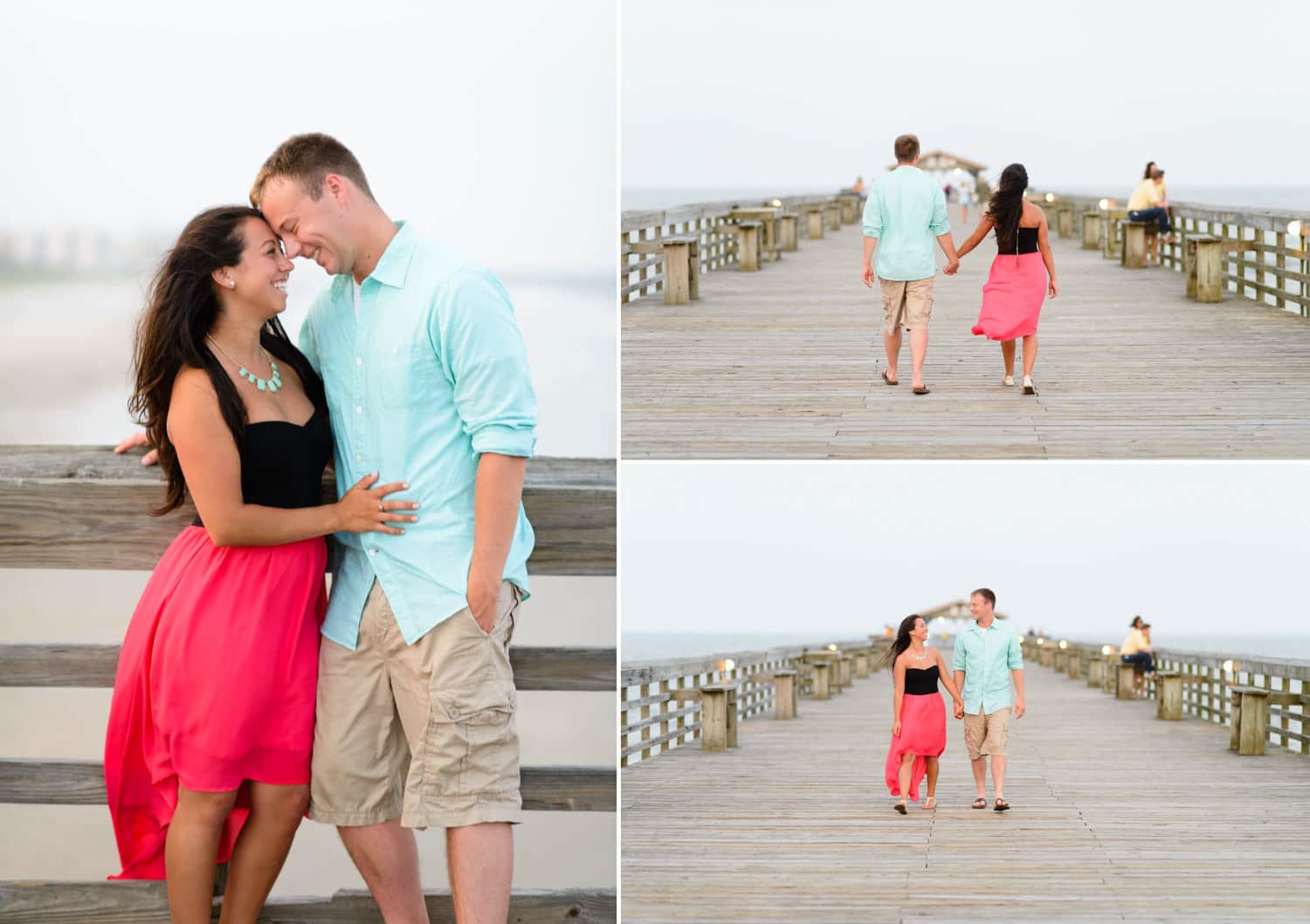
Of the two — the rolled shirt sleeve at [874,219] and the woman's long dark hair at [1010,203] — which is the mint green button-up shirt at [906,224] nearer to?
the rolled shirt sleeve at [874,219]

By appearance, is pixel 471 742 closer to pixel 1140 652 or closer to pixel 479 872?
pixel 479 872

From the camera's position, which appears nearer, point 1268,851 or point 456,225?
point 1268,851

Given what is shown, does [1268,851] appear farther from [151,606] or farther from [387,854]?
[151,606]

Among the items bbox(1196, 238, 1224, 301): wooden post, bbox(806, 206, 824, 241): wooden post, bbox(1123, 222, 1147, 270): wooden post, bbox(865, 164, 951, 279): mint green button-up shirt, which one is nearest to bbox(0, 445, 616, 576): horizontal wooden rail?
bbox(865, 164, 951, 279): mint green button-up shirt

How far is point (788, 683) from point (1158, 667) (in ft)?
13.6

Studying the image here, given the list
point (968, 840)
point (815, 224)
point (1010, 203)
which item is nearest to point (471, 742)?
point (968, 840)

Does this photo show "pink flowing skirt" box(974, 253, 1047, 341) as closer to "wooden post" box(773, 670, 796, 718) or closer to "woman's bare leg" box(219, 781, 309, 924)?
"woman's bare leg" box(219, 781, 309, 924)

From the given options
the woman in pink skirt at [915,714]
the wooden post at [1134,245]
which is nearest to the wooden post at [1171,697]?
the wooden post at [1134,245]

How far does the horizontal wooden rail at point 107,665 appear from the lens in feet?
10.5

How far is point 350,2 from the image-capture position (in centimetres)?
1786

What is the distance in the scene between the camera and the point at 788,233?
14906 millimetres

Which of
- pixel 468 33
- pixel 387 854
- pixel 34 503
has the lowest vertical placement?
pixel 387 854

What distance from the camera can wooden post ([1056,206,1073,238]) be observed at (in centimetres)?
1741

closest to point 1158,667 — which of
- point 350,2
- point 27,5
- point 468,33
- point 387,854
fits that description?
point 468,33
